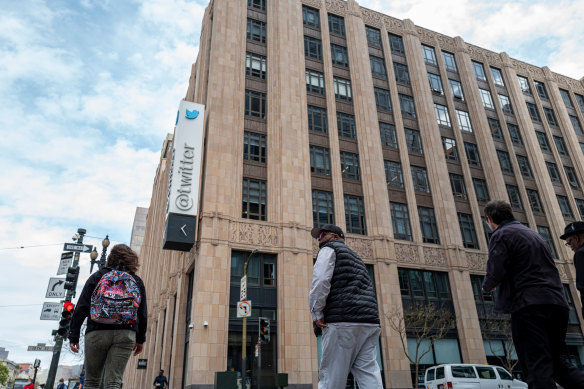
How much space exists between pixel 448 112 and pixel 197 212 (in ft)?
87.6

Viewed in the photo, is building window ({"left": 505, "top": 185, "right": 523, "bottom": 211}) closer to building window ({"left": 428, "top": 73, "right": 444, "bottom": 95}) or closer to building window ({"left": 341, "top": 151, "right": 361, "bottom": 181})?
building window ({"left": 428, "top": 73, "right": 444, "bottom": 95})

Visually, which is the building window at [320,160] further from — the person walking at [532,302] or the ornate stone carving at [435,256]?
the person walking at [532,302]

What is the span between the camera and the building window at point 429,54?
132 ft

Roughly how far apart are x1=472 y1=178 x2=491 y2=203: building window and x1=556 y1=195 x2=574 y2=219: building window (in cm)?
973

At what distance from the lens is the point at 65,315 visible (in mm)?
13211

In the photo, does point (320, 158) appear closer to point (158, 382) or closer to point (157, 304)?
point (158, 382)

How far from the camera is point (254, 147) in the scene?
28.6 metres

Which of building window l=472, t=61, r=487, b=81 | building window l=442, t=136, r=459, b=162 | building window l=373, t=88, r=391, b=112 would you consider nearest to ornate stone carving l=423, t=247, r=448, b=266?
building window l=442, t=136, r=459, b=162

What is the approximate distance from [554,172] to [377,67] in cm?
2254

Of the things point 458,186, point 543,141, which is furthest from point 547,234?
point 543,141

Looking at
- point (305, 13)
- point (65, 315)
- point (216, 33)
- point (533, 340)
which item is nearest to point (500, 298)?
point (533, 340)

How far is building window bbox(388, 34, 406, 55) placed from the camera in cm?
3875

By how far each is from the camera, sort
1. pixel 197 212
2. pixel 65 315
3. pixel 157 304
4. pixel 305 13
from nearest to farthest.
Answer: pixel 65 315
pixel 197 212
pixel 305 13
pixel 157 304

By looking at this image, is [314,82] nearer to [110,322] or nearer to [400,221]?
[400,221]
